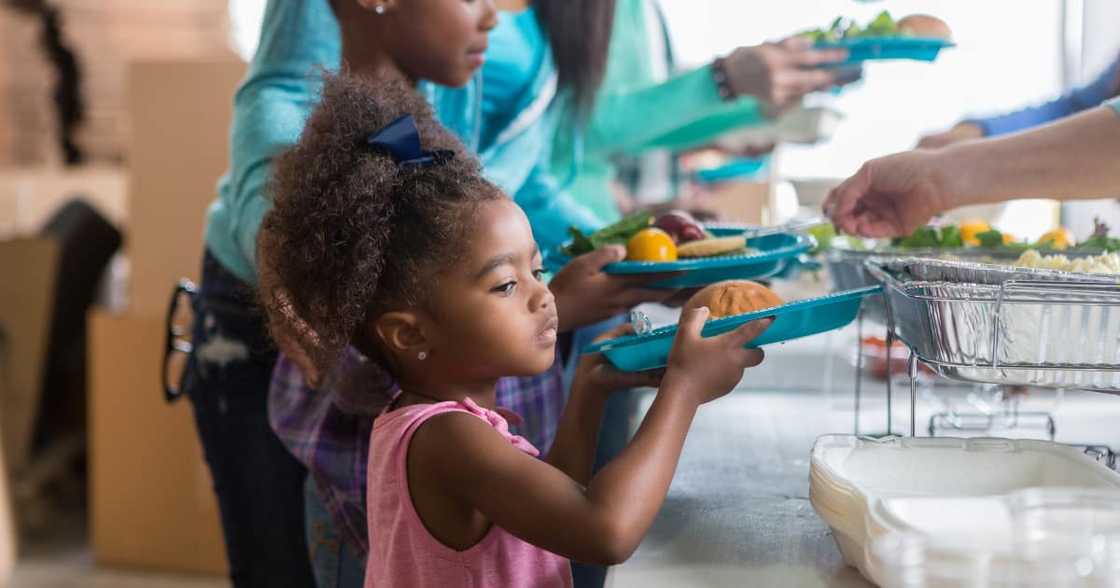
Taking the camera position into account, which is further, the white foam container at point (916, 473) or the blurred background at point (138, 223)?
the blurred background at point (138, 223)

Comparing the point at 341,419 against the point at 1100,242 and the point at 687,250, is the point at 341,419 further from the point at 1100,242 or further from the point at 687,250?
the point at 1100,242

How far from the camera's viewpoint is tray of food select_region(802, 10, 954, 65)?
145 centimetres

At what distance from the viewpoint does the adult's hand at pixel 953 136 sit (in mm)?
1517

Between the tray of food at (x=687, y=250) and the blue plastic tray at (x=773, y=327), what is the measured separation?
23 centimetres

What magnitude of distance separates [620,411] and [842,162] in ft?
7.45

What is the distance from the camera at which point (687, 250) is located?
4.13 feet

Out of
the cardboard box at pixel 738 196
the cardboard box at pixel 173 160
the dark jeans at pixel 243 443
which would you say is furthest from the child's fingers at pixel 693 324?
the cardboard box at pixel 738 196

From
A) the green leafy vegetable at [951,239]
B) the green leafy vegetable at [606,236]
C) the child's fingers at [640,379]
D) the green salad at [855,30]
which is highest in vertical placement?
the green salad at [855,30]

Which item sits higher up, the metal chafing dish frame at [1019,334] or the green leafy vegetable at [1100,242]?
the metal chafing dish frame at [1019,334]

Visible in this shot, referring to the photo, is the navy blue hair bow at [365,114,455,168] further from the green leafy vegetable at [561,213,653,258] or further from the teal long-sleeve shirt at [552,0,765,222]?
the teal long-sleeve shirt at [552,0,765,222]

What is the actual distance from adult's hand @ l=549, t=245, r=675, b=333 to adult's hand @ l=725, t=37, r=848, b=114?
0.65 meters

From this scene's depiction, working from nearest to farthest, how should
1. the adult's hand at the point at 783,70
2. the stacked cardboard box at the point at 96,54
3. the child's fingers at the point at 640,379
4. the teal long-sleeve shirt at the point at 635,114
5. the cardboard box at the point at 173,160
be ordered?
1. the child's fingers at the point at 640,379
2. the adult's hand at the point at 783,70
3. the teal long-sleeve shirt at the point at 635,114
4. the cardboard box at the point at 173,160
5. the stacked cardboard box at the point at 96,54

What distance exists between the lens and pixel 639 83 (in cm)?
251

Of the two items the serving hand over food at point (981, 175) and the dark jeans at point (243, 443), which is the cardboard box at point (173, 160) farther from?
the serving hand over food at point (981, 175)
